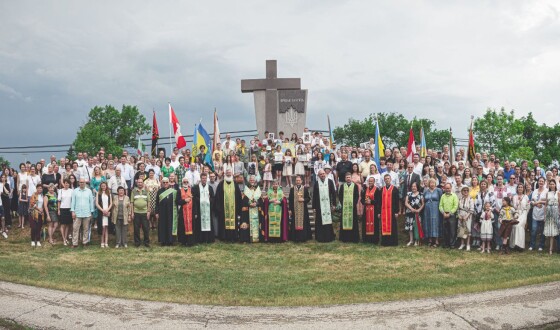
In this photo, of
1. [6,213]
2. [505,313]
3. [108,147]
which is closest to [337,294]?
[505,313]

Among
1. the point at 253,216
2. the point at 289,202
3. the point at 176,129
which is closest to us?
the point at 253,216

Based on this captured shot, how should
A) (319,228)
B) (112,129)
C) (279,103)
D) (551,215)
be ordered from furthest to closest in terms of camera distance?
(112,129) < (279,103) < (319,228) < (551,215)

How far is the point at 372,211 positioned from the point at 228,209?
4093mm

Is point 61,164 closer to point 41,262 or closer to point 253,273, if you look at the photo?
point 41,262

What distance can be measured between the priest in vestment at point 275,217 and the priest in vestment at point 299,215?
0.70 ft

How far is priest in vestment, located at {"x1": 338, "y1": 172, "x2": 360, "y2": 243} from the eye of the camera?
15.1m

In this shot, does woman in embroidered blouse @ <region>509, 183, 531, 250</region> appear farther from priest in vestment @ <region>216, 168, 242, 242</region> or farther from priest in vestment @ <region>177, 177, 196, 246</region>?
priest in vestment @ <region>177, 177, 196, 246</region>

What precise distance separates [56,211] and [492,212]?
38.2ft

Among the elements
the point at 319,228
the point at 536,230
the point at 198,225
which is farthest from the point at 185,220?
the point at 536,230

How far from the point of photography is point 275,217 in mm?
15039

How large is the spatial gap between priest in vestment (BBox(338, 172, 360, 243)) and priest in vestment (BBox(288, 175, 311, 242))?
1.00m

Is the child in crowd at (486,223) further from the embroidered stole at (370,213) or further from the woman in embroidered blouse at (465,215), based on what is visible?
the embroidered stole at (370,213)

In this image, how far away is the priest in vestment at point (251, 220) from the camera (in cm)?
1504

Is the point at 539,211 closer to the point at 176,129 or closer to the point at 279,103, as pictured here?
the point at 279,103
